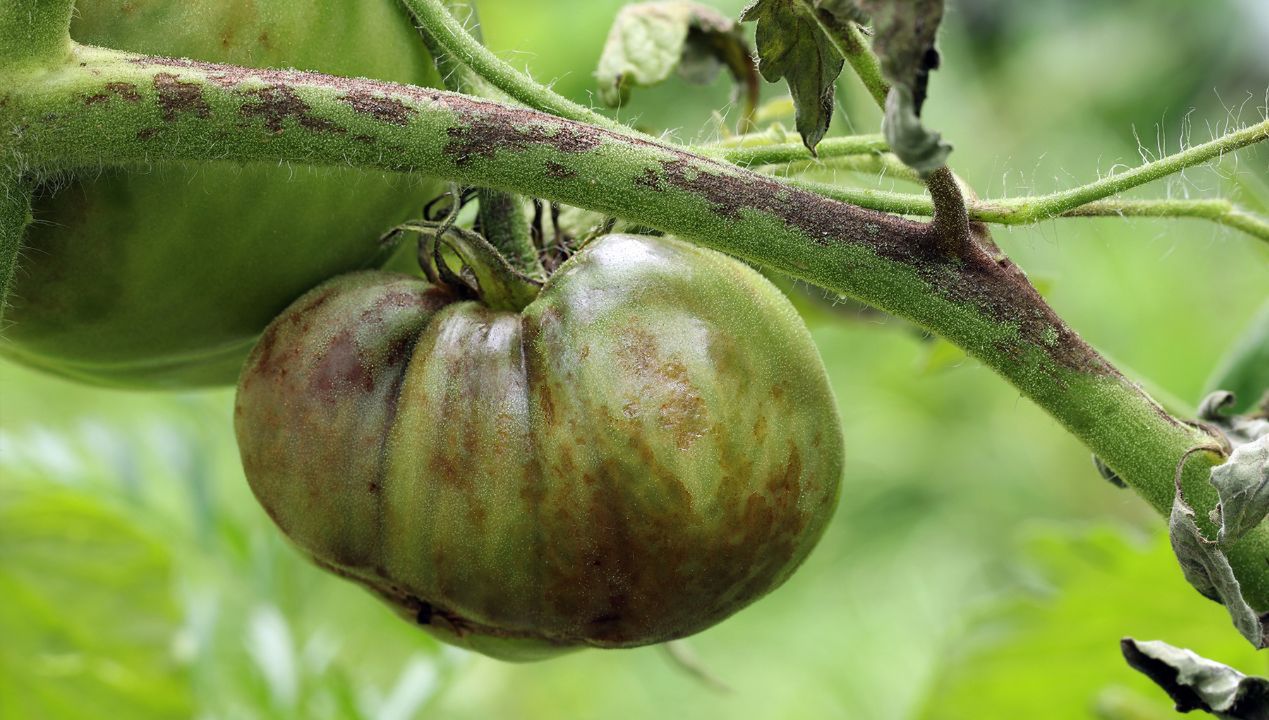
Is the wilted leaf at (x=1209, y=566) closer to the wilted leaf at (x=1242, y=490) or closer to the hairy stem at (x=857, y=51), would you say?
the wilted leaf at (x=1242, y=490)

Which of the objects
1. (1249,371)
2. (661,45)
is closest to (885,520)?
(1249,371)

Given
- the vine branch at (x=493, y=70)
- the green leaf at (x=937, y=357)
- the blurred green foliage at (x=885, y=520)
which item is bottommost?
the blurred green foliage at (x=885, y=520)

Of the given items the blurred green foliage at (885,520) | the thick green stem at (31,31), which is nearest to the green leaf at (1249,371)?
the blurred green foliage at (885,520)

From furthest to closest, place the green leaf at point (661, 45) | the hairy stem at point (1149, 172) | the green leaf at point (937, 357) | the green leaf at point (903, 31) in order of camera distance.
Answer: the green leaf at point (937, 357) < the green leaf at point (661, 45) < the hairy stem at point (1149, 172) < the green leaf at point (903, 31)

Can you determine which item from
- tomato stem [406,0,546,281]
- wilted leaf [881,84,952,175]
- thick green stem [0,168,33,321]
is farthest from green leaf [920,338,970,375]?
thick green stem [0,168,33,321]

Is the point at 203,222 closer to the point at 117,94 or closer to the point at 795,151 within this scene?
the point at 117,94

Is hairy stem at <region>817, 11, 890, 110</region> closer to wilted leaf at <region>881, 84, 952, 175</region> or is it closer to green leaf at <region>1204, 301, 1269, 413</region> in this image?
wilted leaf at <region>881, 84, 952, 175</region>

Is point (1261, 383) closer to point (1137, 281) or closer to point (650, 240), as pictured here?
point (650, 240)
